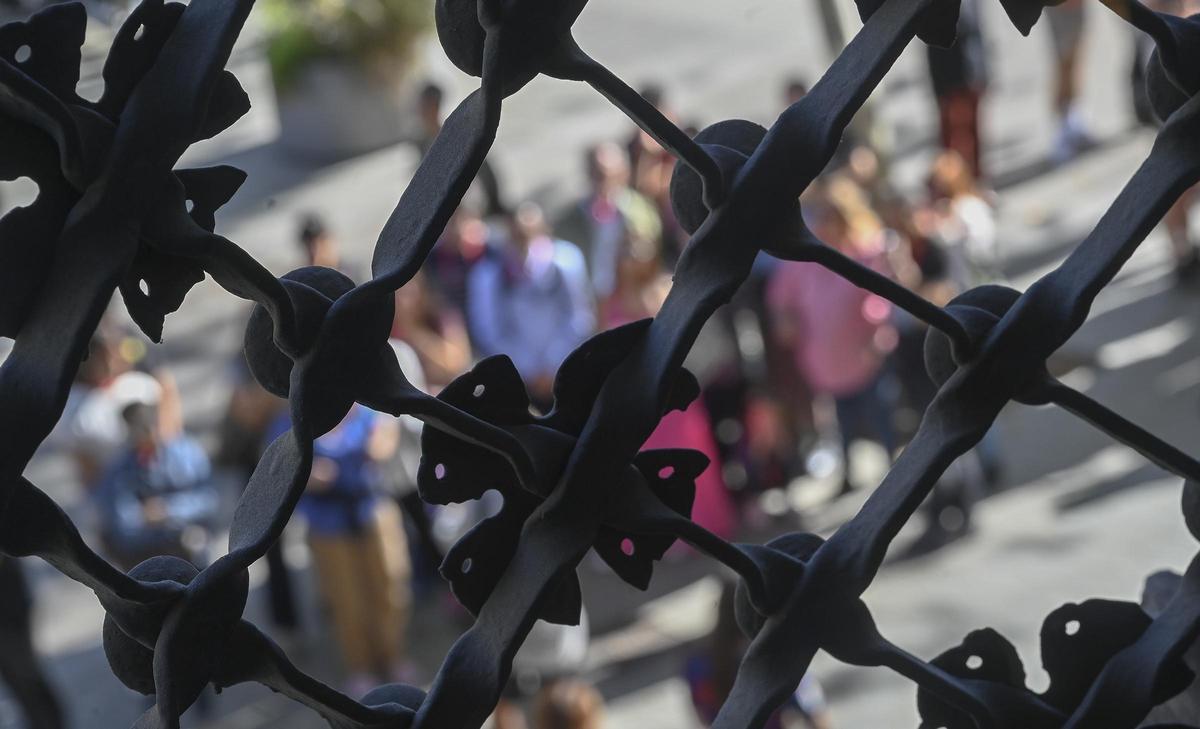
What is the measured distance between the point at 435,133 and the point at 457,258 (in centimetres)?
126

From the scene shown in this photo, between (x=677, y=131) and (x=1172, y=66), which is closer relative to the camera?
(x=677, y=131)

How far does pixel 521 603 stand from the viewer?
3.79ft

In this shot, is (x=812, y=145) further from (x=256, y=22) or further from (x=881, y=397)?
(x=256, y=22)

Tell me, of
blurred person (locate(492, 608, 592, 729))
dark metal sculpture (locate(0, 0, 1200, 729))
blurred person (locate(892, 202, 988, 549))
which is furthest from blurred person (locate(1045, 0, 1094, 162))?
dark metal sculpture (locate(0, 0, 1200, 729))

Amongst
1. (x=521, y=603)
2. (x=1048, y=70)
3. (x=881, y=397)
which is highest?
(x=1048, y=70)

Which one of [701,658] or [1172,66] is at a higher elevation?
[701,658]

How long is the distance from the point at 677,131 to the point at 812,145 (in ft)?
0.40

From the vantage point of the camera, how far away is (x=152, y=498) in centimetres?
623

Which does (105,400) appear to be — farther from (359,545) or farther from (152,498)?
(359,545)

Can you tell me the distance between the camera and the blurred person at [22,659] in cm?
602

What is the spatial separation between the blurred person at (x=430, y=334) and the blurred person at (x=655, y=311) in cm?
72

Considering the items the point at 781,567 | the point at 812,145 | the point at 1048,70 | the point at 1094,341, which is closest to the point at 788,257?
the point at 812,145

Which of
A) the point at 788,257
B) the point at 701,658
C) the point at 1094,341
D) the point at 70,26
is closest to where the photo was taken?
the point at 70,26

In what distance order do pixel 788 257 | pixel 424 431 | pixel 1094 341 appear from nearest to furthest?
pixel 424 431 < pixel 788 257 < pixel 1094 341
